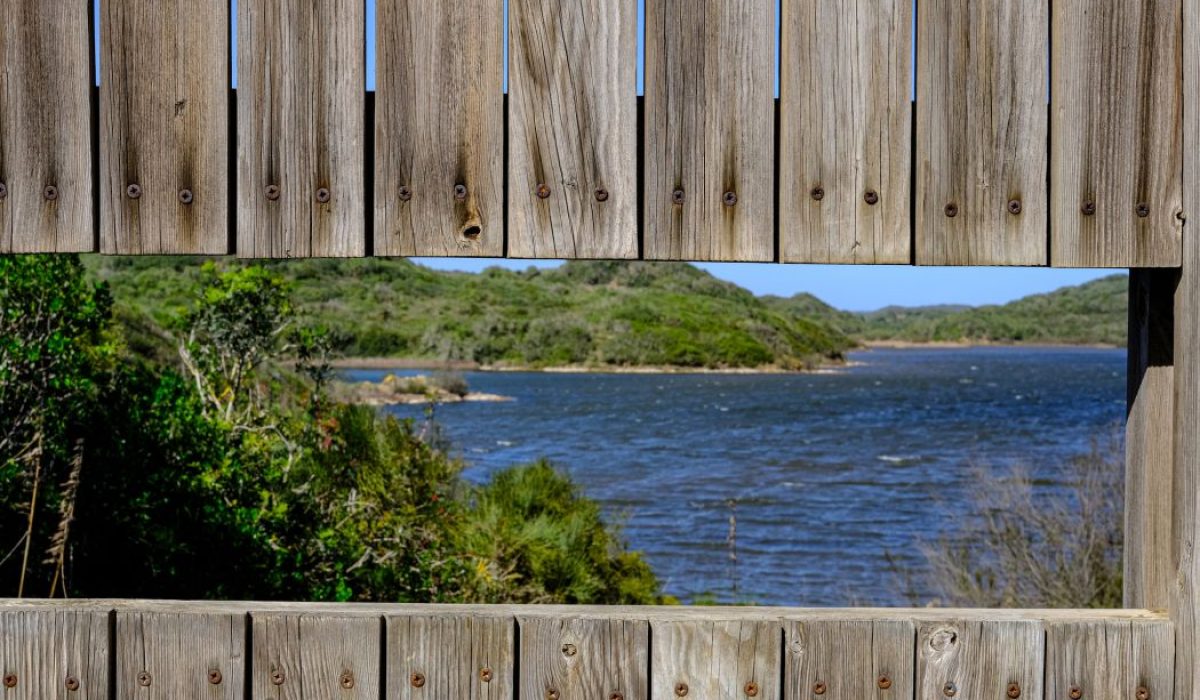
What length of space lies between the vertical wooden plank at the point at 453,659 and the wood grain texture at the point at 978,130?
938mm

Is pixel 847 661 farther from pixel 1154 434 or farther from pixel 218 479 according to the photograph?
pixel 218 479

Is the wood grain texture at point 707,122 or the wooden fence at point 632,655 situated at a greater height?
the wood grain texture at point 707,122

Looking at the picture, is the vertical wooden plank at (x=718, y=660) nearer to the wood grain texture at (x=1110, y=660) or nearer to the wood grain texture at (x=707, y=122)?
the wood grain texture at (x=1110, y=660)

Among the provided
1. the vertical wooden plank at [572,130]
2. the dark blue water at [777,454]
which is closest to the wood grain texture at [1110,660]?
the vertical wooden plank at [572,130]

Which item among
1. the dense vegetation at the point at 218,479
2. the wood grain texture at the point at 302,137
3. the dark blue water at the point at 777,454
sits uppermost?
the wood grain texture at the point at 302,137

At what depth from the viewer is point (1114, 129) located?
5.69 ft

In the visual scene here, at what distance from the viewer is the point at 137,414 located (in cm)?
488

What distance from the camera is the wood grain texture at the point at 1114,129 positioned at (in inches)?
68.1

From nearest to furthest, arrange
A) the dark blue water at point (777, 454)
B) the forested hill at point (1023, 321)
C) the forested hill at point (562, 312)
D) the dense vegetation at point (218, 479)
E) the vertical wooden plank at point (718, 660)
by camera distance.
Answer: the vertical wooden plank at point (718, 660) < the dense vegetation at point (218, 479) < the dark blue water at point (777, 454) < the forested hill at point (562, 312) < the forested hill at point (1023, 321)

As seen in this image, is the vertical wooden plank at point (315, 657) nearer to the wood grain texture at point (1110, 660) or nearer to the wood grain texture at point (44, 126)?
the wood grain texture at point (44, 126)

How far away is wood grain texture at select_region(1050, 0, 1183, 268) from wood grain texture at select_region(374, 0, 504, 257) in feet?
2.97

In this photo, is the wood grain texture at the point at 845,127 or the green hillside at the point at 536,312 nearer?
the wood grain texture at the point at 845,127

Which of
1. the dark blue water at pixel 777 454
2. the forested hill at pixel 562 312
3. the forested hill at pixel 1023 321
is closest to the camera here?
the dark blue water at pixel 777 454

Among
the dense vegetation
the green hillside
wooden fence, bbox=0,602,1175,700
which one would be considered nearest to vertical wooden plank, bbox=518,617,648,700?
wooden fence, bbox=0,602,1175,700
